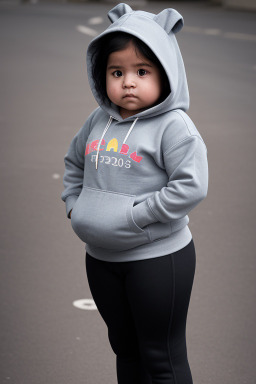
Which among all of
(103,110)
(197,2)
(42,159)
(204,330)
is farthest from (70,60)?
(197,2)

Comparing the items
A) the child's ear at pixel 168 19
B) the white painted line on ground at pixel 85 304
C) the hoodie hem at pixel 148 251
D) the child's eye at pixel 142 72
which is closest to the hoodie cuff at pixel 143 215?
A: the hoodie hem at pixel 148 251

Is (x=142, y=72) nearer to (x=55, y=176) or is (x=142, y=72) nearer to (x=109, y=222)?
(x=109, y=222)

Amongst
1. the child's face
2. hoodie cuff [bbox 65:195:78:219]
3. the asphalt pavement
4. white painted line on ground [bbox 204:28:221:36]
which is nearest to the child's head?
the child's face

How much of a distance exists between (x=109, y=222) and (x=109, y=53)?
529mm

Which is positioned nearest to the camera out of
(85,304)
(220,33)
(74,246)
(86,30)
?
(85,304)

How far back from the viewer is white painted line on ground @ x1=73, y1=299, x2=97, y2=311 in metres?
3.73

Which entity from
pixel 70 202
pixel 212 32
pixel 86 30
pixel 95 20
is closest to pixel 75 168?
pixel 70 202

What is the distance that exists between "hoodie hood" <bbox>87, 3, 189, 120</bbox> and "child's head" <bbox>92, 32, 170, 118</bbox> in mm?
35

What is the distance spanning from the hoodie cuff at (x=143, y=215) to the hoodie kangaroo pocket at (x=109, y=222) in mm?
13

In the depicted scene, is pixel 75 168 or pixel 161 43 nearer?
pixel 161 43

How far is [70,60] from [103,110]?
10.5m

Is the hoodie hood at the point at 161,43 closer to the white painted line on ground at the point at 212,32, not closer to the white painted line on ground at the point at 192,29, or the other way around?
the white painted line on ground at the point at 212,32

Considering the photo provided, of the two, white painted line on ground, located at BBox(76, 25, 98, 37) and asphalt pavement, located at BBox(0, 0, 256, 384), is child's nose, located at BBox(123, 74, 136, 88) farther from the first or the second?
white painted line on ground, located at BBox(76, 25, 98, 37)

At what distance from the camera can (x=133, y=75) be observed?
2.07m
